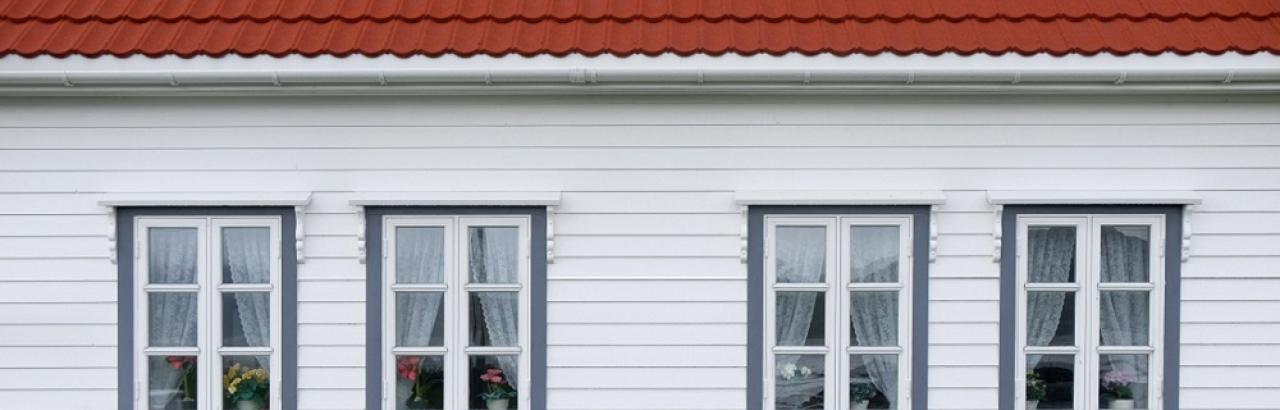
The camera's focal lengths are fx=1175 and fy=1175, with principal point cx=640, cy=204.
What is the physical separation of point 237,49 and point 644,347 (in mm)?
2593

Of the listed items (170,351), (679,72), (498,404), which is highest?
(679,72)

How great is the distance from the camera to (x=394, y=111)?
20.2 ft

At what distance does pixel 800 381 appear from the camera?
6336 millimetres

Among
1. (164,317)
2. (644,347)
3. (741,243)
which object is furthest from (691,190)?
(164,317)

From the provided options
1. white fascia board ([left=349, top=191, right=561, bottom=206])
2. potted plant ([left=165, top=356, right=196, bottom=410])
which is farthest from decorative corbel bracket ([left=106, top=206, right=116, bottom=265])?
white fascia board ([left=349, top=191, right=561, bottom=206])

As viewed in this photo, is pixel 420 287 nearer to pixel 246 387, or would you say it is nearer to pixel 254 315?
pixel 254 315

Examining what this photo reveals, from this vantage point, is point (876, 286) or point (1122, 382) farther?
point (1122, 382)

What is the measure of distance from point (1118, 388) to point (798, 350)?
1.76 metres

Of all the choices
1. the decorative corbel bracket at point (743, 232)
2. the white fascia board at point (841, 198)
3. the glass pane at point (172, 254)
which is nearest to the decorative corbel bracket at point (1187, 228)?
the white fascia board at point (841, 198)

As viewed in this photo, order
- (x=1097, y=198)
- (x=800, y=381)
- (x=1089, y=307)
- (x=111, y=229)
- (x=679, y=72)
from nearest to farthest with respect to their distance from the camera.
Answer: (x=679, y=72) < (x=1097, y=198) < (x=111, y=229) < (x=1089, y=307) < (x=800, y=381)

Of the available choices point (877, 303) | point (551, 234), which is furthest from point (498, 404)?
point (877, 303)

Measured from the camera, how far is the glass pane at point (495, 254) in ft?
20.5

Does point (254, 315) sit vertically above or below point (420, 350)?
above

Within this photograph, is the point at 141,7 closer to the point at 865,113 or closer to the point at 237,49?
the point at 237,49
